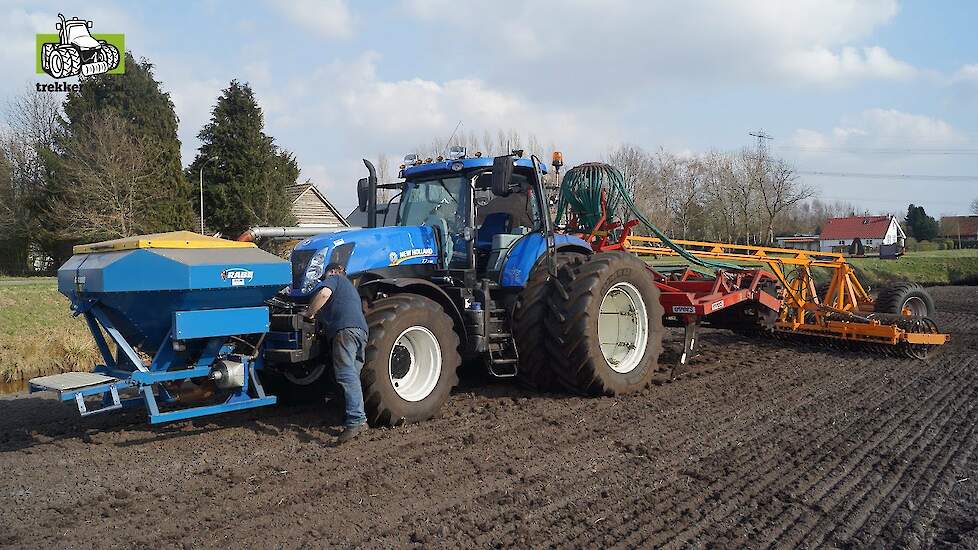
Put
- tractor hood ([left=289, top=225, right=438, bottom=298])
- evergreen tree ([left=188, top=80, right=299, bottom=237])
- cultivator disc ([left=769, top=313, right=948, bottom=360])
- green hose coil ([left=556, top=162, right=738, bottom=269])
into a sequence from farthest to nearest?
evergreen tree ([left=188, top=80, right=299, bottom=237]), cultivator disc ([left=769, top=313, right=948, bottom=360]), green hose coil ([left=556, top=162, right=738, bottom=269]), tractor hood ([left=289, top=225, right=438, bottom=298])

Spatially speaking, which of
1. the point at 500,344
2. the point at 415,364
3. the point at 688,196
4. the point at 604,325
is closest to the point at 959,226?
the point at 688,196

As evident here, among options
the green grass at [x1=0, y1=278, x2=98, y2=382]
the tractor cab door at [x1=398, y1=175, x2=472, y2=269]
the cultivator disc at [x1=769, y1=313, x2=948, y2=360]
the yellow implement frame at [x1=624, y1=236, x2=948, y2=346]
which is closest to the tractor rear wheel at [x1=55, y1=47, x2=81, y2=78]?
the green grass at [x1=0, y1=278, x2=98, y2=382]

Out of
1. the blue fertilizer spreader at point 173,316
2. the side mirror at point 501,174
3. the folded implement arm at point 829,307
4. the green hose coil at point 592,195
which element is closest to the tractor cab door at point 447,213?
the side mirror at point 501,174

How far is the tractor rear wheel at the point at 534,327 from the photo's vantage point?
6.91m

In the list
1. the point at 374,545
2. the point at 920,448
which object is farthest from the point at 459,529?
the point at 920,448

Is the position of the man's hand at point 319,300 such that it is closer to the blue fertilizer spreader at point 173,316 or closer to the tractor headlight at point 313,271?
the blue fertilizer spreader at point 173,316

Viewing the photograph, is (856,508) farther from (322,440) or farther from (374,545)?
(322,440)

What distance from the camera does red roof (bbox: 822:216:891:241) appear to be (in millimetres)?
65250

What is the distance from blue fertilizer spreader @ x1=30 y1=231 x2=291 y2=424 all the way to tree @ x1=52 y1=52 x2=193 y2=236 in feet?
69.2

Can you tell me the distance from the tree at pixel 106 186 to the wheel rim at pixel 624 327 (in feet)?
67.1

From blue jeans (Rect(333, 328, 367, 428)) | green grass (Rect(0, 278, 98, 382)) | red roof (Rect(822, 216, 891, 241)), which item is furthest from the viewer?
red roof (Rect(822, 216, 891, 241))

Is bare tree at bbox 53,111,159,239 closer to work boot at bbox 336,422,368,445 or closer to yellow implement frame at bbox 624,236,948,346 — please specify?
yellow implement frame at bbox 624,236,948,346

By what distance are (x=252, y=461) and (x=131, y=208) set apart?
21949mm

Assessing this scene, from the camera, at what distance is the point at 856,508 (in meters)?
4.34
